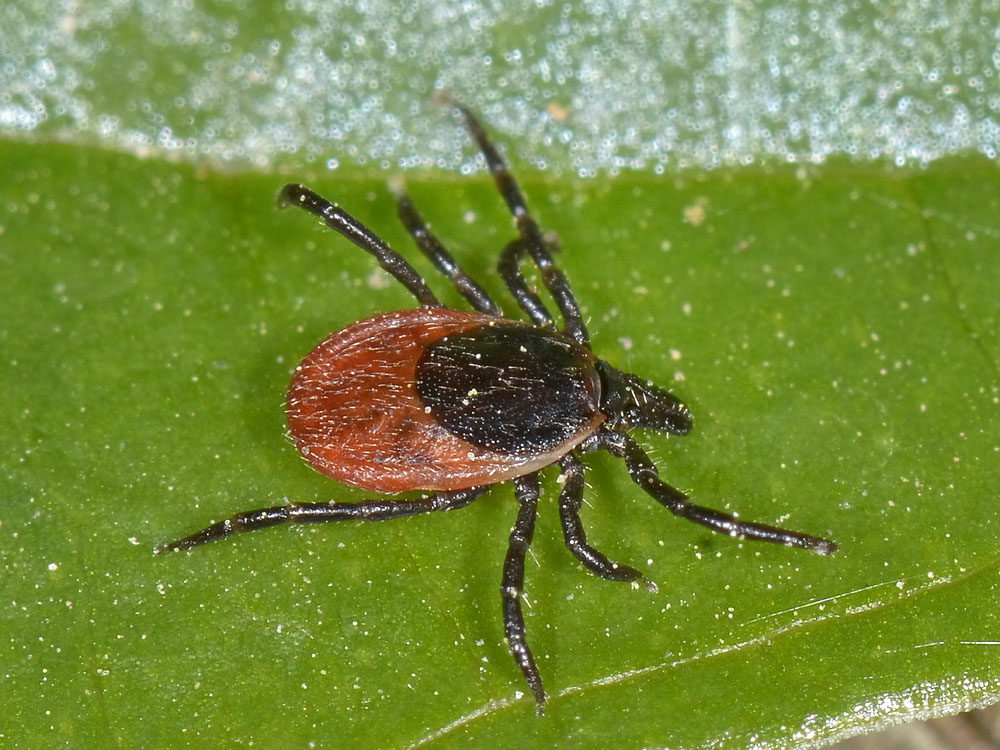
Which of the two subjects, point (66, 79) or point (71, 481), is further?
point (66, 79)

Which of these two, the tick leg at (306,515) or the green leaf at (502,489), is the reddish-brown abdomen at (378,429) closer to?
the tick leg at (306,515)

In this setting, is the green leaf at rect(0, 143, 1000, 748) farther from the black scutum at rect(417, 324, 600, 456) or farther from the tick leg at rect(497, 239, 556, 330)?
the black scutum at rect(417, 324, 600, 456)

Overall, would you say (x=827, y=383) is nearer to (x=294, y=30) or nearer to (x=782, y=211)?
(x=782, y=211)

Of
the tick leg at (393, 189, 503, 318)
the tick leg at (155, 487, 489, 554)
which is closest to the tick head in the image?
the tick leg at (393, 189, 503, 318)

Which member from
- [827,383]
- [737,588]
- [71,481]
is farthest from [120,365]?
[827,383]

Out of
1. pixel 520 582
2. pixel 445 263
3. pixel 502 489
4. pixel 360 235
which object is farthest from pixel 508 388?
pixel 360 235

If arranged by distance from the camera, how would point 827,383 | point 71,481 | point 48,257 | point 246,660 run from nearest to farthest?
point 246,660, point 71,481, point 827,383, point 48,257
